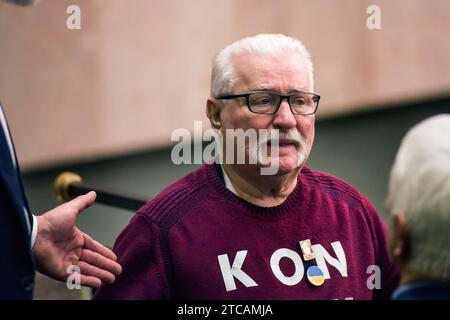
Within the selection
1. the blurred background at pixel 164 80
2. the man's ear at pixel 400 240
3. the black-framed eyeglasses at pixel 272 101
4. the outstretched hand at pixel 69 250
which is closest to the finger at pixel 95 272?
the outstretched hand at pixel 69 250

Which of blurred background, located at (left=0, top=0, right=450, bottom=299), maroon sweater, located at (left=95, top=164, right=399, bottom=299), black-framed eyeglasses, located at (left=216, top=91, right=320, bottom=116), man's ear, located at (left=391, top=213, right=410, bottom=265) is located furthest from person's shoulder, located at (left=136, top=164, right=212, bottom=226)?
blurred background, located at (left=0, top=0, right=450, bottom=299)

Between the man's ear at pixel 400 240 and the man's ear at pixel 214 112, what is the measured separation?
736 millimetres

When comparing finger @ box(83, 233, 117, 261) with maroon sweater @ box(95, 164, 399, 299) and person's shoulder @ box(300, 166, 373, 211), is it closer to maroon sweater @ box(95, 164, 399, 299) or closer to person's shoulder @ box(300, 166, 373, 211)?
maroon sweater @ box(95, 164, 399, 299)

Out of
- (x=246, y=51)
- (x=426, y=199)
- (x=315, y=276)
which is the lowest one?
(x=315, y=276)

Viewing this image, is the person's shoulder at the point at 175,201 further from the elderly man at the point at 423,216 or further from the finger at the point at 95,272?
the elderly man at the point at 423,216

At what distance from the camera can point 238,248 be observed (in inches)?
94.0

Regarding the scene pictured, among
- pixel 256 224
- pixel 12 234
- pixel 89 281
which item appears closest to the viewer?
pixel 12 234

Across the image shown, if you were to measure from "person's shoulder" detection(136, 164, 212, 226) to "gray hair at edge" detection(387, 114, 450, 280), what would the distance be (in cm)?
65

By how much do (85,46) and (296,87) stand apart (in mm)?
3124

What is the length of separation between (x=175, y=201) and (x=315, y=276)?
425 mm

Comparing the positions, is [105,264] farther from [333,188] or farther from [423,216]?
[423,216]

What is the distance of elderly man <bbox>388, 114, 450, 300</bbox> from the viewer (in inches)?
74.9

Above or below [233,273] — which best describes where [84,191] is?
above

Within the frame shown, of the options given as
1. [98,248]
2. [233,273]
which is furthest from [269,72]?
[98,248]
